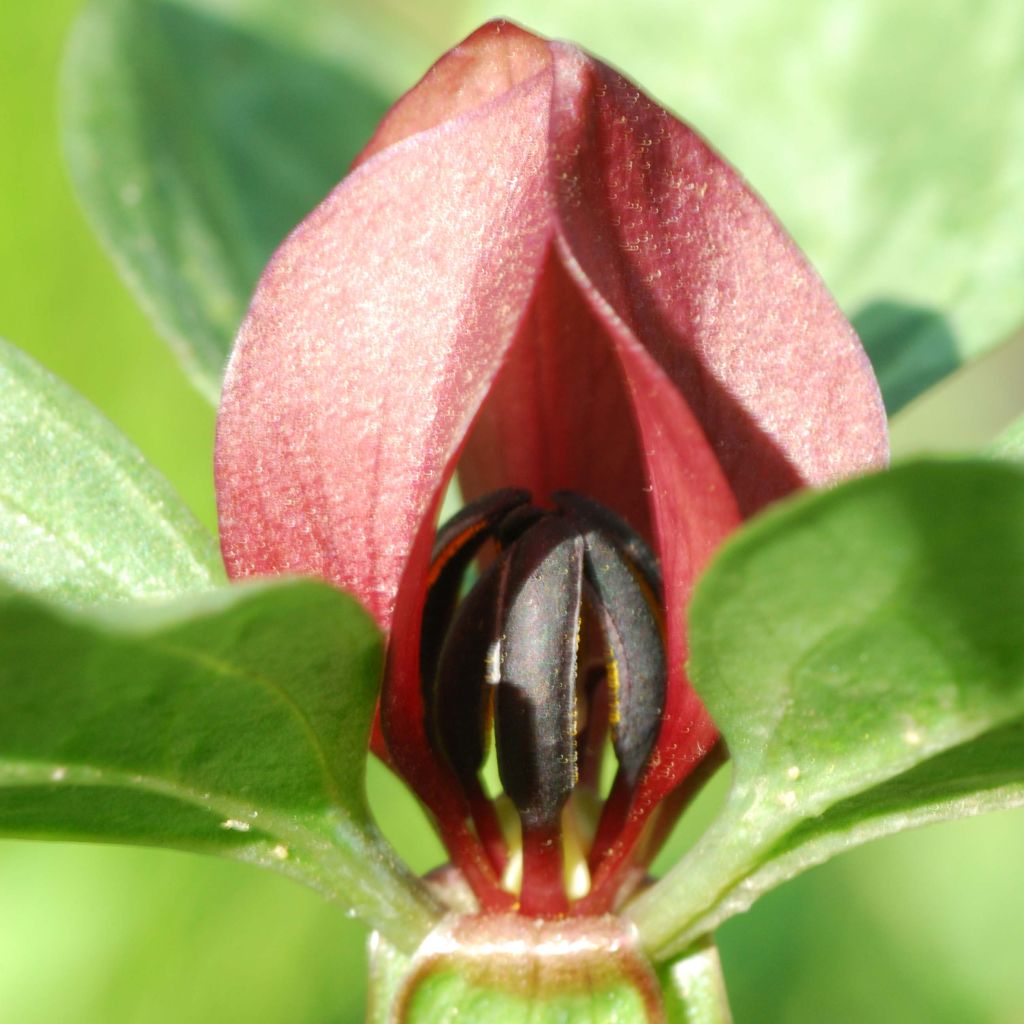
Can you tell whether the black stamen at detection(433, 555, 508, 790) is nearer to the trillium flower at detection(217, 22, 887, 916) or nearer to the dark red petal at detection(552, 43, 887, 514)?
the trillium flower at detection(217, 22, 887, 916)

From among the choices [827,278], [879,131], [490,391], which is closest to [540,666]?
[490,391]

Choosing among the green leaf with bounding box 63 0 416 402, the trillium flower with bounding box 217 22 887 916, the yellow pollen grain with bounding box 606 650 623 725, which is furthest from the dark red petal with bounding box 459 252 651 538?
the green leaf with bounding box 63 0 416 402

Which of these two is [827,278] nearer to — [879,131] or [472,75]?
[879,131]

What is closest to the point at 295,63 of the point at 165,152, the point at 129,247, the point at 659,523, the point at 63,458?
the point at 165,152

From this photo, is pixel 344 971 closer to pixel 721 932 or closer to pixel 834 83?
Result: pixel 721 932

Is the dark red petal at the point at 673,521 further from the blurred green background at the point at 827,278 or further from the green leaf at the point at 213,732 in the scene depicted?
the blurred green background at the point at 827,278

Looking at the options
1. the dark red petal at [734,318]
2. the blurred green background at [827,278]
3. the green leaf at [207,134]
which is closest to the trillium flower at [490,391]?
the dark red petal at [734,318]
